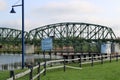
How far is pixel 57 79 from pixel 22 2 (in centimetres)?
1184

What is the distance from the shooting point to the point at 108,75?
1168 inches

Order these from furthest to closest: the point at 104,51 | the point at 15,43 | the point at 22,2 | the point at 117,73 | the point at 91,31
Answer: the point at 15,43 → the point at 91,31 → the point at 104,51 → the point at 22,2 → the point at 117,73

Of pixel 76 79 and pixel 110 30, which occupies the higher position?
pixel 110 30

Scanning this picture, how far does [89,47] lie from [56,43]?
52694 millimetres

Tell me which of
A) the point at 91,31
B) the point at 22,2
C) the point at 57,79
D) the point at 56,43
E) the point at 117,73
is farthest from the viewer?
the point at 91,31

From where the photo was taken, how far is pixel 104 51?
59.9 metres

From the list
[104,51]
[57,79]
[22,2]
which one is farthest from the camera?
[104,51]

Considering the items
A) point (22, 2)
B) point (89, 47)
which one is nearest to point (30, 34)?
point (89, 47)

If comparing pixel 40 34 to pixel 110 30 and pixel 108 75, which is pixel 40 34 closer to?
pixel 110 30

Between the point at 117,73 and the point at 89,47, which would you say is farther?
the point at 89,47

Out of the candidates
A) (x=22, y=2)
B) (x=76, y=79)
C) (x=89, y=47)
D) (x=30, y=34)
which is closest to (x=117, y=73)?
(x=76, y=79)

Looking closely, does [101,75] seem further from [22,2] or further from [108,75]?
[22,2]

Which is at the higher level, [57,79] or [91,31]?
[91,31]

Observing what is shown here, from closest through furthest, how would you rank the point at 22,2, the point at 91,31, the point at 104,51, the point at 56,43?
the point at 22,2 < the point at 104,51 < the point at 56,43 < the point at 91,31
